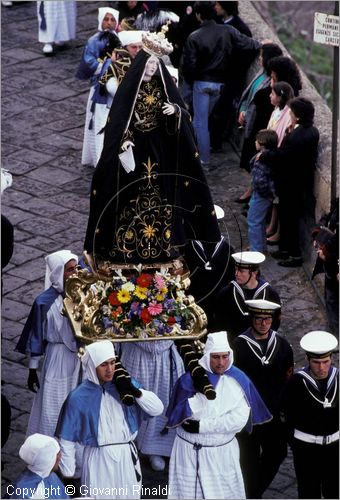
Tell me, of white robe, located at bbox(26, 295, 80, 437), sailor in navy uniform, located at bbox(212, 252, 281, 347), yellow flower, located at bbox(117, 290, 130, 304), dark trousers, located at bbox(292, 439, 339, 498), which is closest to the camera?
dark trousers, located at bbox(292, 439, 339, 498)

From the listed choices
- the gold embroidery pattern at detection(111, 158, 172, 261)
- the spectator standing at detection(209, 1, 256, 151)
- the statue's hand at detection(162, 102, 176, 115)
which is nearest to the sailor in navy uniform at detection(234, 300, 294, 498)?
the gold embroidery pattern at detection(111, 158, 172, 261)

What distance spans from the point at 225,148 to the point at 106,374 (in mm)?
6609

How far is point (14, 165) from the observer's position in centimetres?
1727

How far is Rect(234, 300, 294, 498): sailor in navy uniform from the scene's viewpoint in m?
12.4

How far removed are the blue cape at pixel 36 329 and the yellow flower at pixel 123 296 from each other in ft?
1.91

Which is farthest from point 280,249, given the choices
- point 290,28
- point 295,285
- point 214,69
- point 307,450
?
point 290,28

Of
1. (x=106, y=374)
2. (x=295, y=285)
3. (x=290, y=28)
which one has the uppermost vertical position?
(x=106, y=374)

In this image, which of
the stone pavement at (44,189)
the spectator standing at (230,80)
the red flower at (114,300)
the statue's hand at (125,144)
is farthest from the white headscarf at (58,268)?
the spectator standing at (230,80)

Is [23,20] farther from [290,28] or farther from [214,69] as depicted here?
[290,28]

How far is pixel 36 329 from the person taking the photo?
12648 millimetres

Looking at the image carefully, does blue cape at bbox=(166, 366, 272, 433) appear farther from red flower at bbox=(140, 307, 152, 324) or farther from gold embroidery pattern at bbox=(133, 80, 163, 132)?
gold embroidery pattern at bbox=(133, 80, 163, 132)

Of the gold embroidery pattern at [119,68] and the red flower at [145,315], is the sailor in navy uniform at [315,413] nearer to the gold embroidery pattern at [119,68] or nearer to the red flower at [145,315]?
the red flower at [145,315]

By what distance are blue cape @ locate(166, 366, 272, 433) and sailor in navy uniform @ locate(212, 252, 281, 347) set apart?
0.96m

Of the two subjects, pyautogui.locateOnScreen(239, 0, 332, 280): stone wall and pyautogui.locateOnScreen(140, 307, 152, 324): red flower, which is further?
pyautogui.locateOnScreen(239, 0, 332, 280): stone wall
